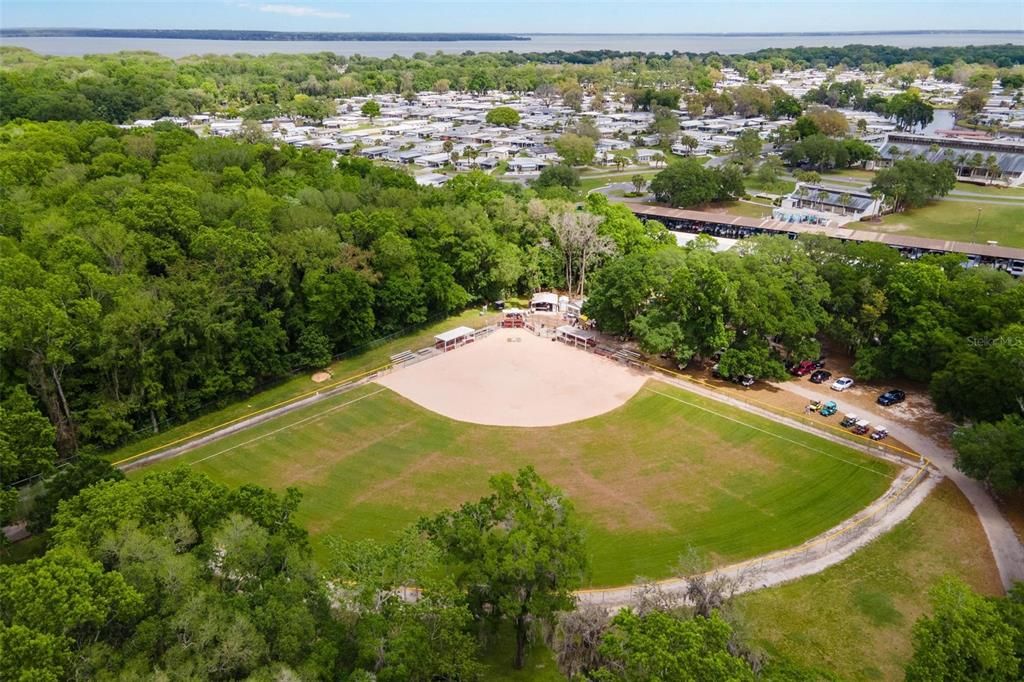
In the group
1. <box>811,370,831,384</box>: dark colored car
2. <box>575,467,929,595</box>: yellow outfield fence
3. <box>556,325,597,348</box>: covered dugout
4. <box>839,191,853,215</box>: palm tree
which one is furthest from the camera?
<box>839,191,853,215</box>: palm tree

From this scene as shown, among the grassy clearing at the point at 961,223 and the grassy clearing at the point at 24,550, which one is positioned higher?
the grassy clearing at the point at 961,223

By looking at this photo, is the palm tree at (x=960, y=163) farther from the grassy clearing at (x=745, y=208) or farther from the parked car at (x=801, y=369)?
the parked car at (x=801, y=369)

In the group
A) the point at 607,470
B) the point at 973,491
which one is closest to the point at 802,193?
the point at 973,491

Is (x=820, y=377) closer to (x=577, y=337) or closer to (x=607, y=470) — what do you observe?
(x=577, y=337)

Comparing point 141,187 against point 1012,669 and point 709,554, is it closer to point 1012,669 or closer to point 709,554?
point 709,554

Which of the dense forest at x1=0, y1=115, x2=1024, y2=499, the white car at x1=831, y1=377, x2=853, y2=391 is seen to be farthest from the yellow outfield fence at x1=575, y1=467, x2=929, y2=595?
the white car at x1=831, y1=377, x2=853, y2=391

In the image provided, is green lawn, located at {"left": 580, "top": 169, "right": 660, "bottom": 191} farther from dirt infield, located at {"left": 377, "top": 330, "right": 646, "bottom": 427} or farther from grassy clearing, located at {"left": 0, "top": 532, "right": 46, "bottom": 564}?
grassy clearing, located at {"left": 0, "top": 532, "right": 46, "bottom": 564}

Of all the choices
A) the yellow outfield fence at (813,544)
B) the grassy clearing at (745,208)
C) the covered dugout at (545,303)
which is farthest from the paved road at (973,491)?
the grassy clearing at (745,208)
